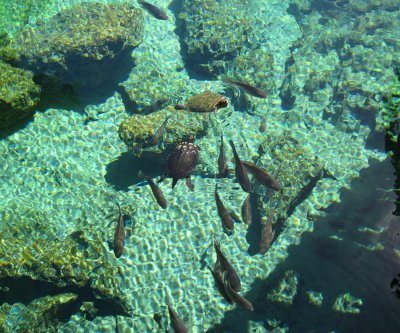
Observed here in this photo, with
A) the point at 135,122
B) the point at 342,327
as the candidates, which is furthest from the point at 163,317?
the point at 135,122

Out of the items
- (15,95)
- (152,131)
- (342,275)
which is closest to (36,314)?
(152,131)

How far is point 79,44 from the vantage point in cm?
984

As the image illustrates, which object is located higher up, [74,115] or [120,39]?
[120,39]

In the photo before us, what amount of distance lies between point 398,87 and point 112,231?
6120mm

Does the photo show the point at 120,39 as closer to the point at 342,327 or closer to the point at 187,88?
the point at 187,88

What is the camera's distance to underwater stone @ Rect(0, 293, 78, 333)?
6512mm

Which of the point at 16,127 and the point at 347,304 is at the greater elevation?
the point at 16,127

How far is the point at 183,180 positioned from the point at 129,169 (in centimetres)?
154

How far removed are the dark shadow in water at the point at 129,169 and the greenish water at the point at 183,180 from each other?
0.04 m

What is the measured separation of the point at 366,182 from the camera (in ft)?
30.7

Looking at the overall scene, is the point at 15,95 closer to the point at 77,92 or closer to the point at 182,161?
the point at 77,92

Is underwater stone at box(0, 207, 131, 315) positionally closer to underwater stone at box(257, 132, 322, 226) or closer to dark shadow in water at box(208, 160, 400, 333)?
dark shadow in water at box(208, 160, 400, 333)

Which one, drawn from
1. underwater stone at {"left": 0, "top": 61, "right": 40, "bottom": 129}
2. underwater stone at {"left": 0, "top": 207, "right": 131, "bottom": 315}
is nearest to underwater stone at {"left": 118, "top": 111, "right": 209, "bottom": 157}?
underwater stone at {"left": 0, "top": 61, "right": 40, "bottom": 129}

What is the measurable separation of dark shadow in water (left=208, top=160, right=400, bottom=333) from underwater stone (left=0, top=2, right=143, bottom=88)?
7.54 meters
